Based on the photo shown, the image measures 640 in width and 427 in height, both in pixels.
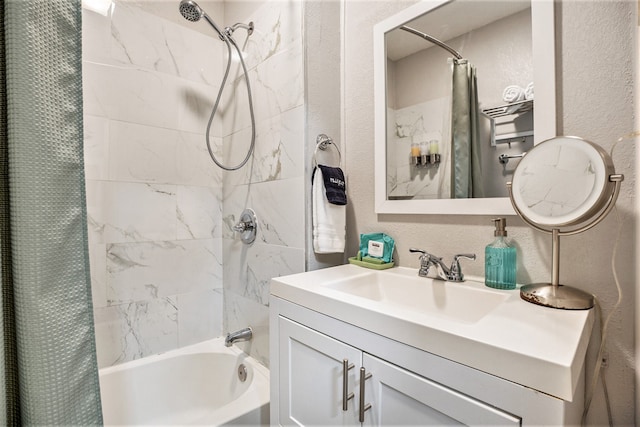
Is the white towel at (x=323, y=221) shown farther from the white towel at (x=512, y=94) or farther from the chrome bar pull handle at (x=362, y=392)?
the white towel at (x=512, y=94)

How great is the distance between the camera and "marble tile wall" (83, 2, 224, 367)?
1403mm

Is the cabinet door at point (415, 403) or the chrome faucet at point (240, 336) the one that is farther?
the chrome faucet at point (240, 336)

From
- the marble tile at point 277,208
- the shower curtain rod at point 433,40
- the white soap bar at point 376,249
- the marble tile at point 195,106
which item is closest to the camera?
the shower curtain rod at point 433,40

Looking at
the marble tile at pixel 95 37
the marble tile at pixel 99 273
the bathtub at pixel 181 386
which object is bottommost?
the bathtub at pixel 181 386

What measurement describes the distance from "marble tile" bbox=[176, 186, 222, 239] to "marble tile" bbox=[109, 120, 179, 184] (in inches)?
4.8

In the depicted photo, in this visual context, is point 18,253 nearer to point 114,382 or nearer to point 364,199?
point 114,382

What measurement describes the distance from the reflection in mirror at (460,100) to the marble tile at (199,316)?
1167 mm

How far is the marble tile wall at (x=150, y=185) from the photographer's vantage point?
4.60 ft

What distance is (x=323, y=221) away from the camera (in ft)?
4.07

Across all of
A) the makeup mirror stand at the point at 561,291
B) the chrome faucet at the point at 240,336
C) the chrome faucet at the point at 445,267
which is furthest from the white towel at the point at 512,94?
the chrome faucet at the point at 240,336

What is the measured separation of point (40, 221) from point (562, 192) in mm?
1259

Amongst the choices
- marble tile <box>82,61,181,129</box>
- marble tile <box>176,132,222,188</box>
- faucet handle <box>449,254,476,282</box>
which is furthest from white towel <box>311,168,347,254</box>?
marble tile <box>82,61,181,129</box>

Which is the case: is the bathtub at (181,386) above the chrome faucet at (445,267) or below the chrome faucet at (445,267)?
below

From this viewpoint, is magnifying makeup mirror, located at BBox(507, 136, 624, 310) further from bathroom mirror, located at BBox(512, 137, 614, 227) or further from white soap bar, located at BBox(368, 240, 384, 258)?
white soap bar, located at BBox(368, 240, 384, 258)
